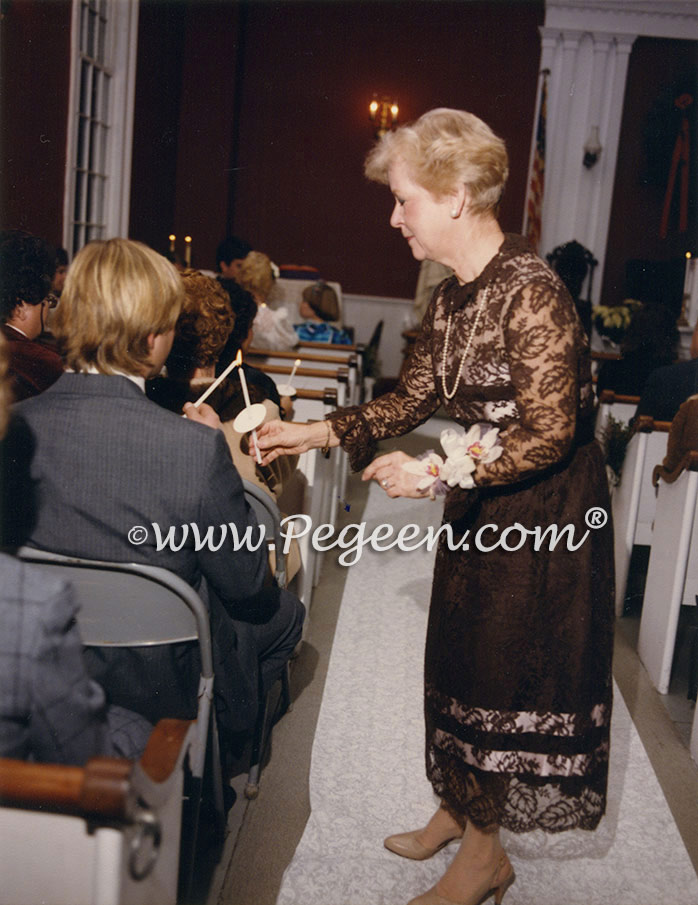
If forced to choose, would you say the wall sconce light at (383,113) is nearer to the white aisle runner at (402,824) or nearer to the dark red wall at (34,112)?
the dark red wall at (34,112)

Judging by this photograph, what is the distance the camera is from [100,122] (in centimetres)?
708

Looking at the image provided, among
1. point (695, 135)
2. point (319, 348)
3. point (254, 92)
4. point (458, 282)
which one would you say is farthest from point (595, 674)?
point (254, 92)

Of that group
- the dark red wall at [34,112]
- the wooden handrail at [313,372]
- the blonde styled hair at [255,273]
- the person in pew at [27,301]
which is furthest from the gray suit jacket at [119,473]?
the dark red wall at [34,112]

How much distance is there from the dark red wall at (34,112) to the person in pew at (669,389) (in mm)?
3867

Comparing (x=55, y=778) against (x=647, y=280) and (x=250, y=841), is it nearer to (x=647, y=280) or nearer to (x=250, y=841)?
(x=250, y=841)

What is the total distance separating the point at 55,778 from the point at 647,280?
8659 mm

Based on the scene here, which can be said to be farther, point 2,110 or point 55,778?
point 2,110

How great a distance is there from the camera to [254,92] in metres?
9.65

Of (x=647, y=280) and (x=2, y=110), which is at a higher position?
(x=2, y=110)

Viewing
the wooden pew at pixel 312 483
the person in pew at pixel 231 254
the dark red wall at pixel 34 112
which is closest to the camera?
the wooden pew at pixel 312 483

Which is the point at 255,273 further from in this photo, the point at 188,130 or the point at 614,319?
the point at 188,130

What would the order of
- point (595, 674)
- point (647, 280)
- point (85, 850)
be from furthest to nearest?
1. point (647, 280)
2. point (595, 674)
3. point (85, 850)

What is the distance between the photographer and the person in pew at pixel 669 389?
13.1 feet

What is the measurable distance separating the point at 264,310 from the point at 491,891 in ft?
14.3
